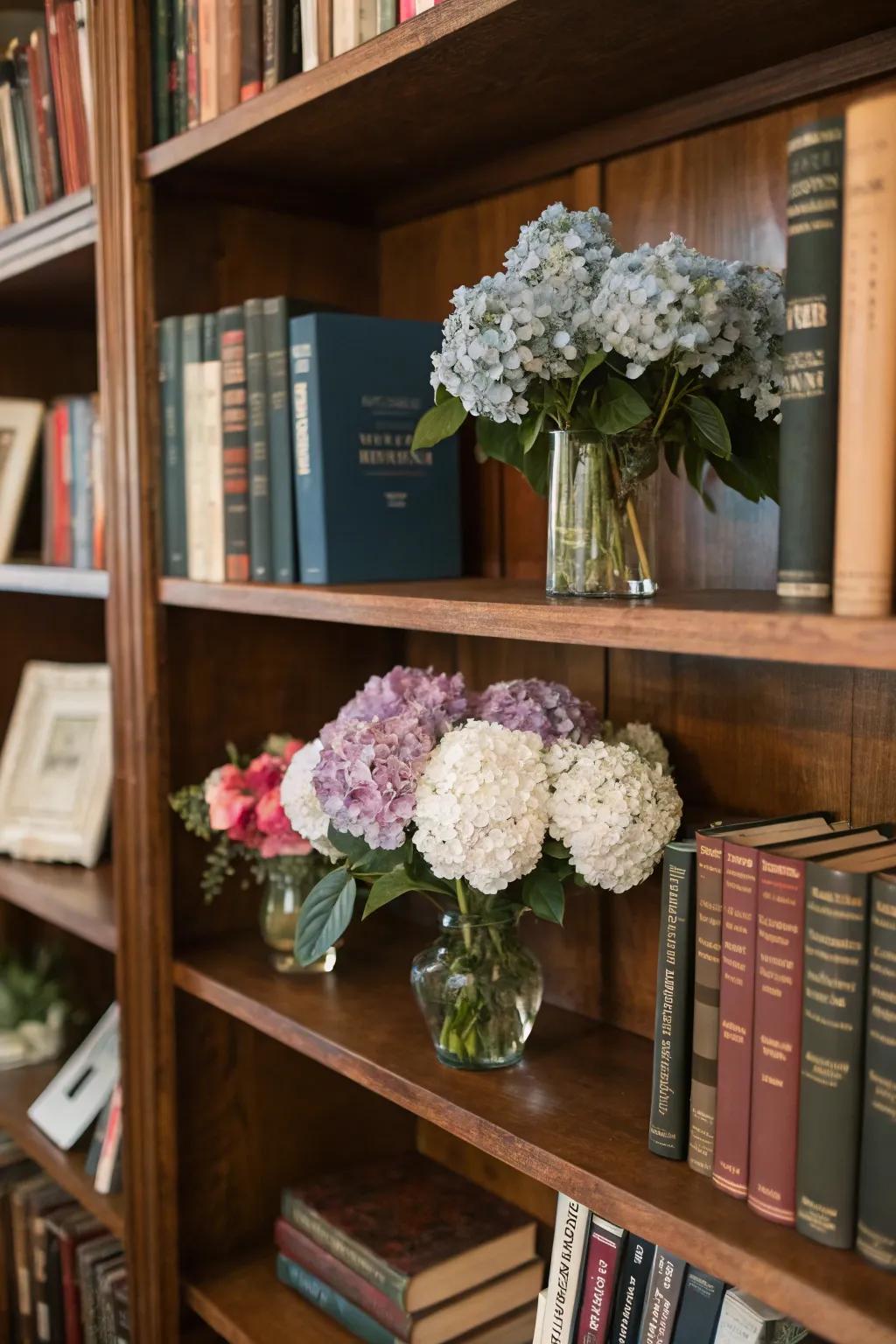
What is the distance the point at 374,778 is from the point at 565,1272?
1.53 ft

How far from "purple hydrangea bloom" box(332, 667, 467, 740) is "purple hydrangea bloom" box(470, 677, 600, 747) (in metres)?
0.03

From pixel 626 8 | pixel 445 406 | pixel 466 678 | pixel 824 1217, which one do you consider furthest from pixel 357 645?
pixel 824 1217

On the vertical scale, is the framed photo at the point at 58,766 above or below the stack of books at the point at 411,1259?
above

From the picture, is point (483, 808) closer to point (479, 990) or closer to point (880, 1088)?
point (479, 990)

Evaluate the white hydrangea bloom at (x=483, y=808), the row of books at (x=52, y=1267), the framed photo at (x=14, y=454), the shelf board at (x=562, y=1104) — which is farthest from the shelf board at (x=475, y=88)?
the row of books at (x=52, y=1267)

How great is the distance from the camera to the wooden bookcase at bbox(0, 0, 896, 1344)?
90 cm

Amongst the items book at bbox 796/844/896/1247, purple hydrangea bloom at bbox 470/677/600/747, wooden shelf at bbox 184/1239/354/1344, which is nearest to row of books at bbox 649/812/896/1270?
book at bbox 796/844/896/1247

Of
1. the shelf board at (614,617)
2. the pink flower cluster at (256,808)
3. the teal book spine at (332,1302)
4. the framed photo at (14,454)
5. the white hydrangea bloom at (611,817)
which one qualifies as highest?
the framed photo at (14,454)

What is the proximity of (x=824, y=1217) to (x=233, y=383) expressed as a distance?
905mm

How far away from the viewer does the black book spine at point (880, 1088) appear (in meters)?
0.70

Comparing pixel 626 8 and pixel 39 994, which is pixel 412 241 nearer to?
pixel 626 8

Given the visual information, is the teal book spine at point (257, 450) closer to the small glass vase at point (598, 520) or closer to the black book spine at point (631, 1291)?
the small glass vase at point (598, 520)

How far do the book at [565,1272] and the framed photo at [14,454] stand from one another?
1.27 meters

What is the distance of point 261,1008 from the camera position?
1.21m
